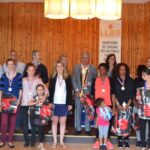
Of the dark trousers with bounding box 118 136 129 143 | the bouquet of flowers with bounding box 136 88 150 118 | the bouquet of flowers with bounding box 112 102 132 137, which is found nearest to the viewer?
the bouquet of flowers with bounding box 136 88 150 118

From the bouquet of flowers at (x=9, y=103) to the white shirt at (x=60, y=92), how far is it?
0.70 m

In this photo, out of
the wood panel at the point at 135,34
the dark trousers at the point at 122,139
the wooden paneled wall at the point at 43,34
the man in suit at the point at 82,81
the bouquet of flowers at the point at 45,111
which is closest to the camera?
the bouquet of flowers at the point at 45,111

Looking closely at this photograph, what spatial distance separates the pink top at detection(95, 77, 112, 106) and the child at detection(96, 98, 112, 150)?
0.45ft

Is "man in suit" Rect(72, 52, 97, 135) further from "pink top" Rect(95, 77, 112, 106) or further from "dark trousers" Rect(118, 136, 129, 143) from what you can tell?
"dark trousers" Rect(118, 136, 129, 143)

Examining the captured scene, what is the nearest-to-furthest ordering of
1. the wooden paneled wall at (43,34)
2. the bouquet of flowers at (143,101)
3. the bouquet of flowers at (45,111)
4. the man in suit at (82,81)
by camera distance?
the bouquet of flowers at (143,101), the bouquet of flowers at (45,111), the man in suit at (82,81), the wooden paneled wall at (43,34)

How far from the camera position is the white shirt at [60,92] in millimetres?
6469

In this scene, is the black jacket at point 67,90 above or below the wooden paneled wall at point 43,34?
below

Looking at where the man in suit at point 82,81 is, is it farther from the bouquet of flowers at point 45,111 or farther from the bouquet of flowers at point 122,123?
the bouquet of flowers at point 45,111

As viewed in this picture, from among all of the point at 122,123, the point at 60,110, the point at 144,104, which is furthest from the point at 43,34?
the point at 144,104

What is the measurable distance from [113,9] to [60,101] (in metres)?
1.82

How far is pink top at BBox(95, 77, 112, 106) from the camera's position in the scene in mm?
6516

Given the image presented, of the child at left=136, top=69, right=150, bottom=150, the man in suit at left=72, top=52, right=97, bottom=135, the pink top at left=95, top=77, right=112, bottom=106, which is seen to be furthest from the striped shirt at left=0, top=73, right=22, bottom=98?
the child at left=136, top=69, right=150, bottom=150

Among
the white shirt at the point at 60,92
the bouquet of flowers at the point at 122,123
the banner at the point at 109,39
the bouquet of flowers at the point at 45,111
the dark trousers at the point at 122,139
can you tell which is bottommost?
the dark trousers at the point at 122,139

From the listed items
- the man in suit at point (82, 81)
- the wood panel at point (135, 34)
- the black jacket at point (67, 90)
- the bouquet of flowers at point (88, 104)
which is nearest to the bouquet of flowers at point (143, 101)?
the bouquet of flowers at point (88, 104)
